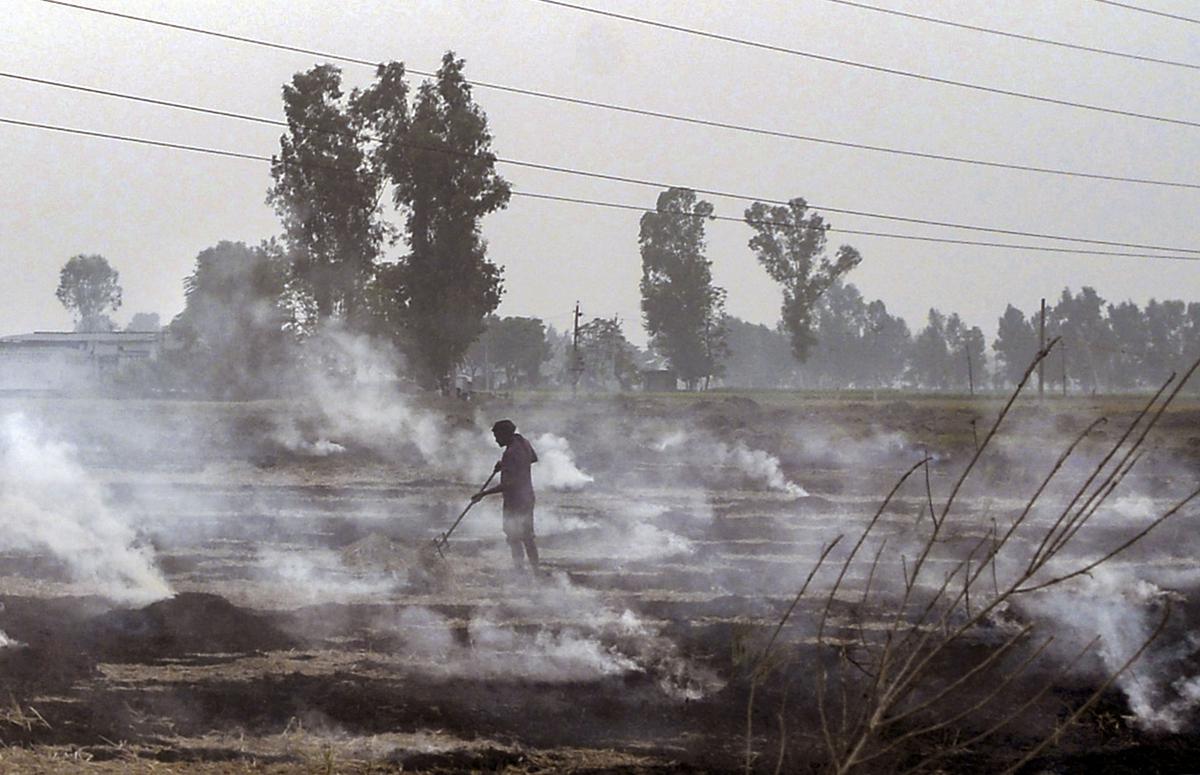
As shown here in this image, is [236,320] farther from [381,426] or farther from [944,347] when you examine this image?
[944,347]

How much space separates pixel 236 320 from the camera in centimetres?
3259

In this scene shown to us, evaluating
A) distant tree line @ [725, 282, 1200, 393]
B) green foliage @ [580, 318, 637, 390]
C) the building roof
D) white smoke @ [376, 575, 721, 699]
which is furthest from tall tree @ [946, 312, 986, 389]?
white smoke @ [376, 575, 721, 699]

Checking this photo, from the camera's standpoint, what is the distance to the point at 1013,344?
112 meters

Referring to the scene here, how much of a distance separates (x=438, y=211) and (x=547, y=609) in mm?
22494

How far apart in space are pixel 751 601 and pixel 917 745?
14.9 feet

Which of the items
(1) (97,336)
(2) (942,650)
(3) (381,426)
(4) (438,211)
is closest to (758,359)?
(1) (97,336)

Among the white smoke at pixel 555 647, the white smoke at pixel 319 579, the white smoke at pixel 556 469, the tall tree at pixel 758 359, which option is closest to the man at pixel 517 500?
the white smoke at pixel 319 579

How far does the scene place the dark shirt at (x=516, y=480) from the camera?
47.8 feet

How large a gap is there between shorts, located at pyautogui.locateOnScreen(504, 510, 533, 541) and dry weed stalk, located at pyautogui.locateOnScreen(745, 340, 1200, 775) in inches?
149

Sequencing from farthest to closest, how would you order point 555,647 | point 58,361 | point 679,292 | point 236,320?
point 679,292 → point 58,361 → point 236,320 → point 555,647

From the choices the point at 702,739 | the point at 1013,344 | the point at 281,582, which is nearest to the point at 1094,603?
the point at 702,739

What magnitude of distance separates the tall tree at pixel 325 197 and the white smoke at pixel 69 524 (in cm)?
957

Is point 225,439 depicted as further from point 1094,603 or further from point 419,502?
point 1094,603

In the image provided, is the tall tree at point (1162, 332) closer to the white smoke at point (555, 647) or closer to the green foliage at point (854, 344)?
the green foliage at point (854, 344)
